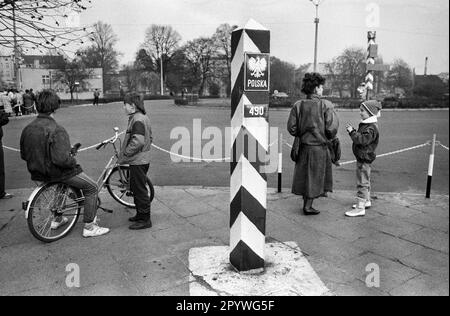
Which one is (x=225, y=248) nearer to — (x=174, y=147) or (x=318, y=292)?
(x=318, y=292)

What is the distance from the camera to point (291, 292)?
347cm

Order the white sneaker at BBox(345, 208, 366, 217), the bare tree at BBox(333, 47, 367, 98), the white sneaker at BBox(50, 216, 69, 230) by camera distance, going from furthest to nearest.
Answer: the bare tree at BBox(333, 47, 367, 98), the white sneaker at BBox(345, 208, 366, 217), the white sneaker at BBox(50, 216, 69, 230)

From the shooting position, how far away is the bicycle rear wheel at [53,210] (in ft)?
15.2

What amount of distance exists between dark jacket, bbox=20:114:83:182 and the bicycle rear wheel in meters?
0.28

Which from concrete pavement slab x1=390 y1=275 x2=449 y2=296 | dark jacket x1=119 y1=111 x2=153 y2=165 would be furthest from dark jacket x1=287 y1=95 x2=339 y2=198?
concrete pavement slab x1=390 y1=275 x2=449 y2=296

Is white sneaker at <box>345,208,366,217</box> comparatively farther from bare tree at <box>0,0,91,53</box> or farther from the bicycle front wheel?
bare tree at <box>0,0,91,53</box>

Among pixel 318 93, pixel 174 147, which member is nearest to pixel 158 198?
pixel 318 93

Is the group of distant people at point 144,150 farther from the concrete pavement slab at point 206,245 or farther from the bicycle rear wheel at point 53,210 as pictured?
the concrete pavement slab at point 206,245

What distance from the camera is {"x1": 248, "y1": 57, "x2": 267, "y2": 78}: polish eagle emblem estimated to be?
11.5ft

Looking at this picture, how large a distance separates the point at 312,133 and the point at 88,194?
2.94m

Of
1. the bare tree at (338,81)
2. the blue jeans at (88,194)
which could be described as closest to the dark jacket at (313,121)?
the blue jeans at (88,194)

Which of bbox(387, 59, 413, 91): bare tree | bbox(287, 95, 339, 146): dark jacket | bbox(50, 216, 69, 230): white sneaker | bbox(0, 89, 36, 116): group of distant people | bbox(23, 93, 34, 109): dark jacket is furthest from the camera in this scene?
bbox(23, 93, 34, 109): dark jacket

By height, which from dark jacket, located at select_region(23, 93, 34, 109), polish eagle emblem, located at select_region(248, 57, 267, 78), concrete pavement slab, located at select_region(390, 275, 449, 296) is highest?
polish eagle emblem, located at select_region(248, 57, 267, 78)

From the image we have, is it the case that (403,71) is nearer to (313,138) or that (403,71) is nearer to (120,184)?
(313,138)
